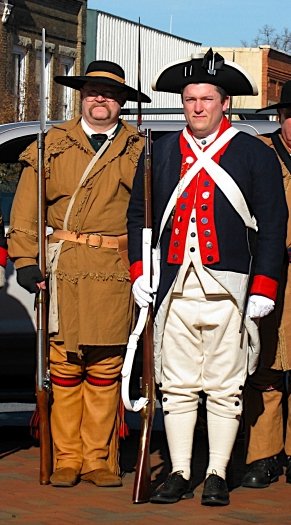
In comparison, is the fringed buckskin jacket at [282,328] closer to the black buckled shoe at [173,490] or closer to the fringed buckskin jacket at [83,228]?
the fringed buckskin jacket at [83,228]

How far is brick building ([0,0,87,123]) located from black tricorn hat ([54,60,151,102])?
22.7 metres

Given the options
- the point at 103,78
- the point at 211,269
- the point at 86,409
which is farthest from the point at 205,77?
the point at 86,409

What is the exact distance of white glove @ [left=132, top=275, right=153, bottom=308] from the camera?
733 cm

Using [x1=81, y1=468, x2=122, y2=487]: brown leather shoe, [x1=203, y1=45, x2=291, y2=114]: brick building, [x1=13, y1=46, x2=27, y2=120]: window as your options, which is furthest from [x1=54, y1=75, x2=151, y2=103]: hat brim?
[x1=203, y1=45, x2=291, y2=114]: brick building

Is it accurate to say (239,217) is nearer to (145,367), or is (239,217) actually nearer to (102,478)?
(145,367)

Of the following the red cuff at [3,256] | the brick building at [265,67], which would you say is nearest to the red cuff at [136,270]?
the red cuff at [3,256]

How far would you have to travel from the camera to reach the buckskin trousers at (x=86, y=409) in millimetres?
7914

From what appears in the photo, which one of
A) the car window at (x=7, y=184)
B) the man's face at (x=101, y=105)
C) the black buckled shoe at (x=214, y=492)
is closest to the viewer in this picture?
the black buckled shoe at (x=214, y=492)

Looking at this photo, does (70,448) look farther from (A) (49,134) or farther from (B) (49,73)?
(B) (49,73)

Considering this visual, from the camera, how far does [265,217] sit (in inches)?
290

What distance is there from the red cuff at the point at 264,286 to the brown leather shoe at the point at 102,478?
1.24 meters

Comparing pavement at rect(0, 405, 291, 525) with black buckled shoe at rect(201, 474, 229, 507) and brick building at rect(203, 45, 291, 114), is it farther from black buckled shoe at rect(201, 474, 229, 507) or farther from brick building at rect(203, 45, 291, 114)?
brick building at rect(203, 45, 291, 114)

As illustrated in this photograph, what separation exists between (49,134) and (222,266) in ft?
4.25

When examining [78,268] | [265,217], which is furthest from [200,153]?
[78,268]
